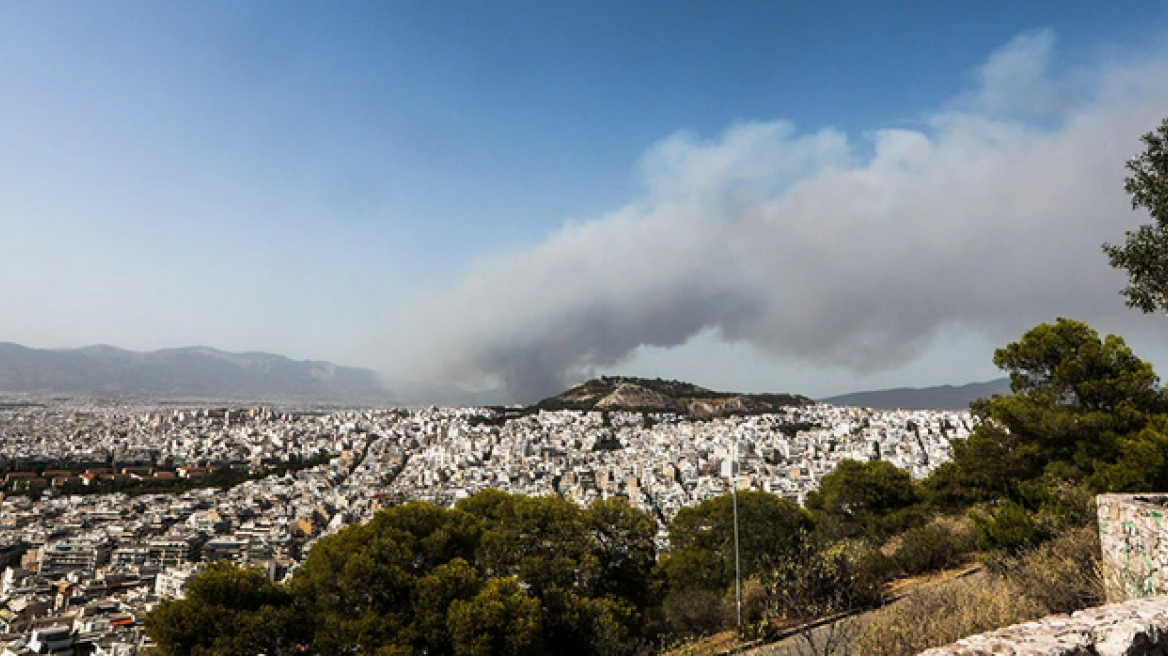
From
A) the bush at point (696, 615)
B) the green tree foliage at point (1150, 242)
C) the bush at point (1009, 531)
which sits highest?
the green tree foliage at point (1150, 242)

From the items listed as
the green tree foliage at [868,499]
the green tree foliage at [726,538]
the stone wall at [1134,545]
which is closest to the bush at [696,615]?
the green tree foliage at [726,538]

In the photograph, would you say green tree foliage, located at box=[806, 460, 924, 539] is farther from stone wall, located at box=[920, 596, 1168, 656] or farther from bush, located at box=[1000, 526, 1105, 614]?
stone wall, located at box=[920, 596, 1168, 656]

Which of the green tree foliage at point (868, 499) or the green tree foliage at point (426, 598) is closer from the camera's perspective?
the green tree foliage at point (426, 598)

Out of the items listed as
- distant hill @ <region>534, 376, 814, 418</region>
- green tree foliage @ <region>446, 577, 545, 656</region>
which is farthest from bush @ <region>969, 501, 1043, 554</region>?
distant hill @ <region>534, 376, 814, 418</region>

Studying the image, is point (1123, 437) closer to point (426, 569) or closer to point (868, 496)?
point (868, 496)

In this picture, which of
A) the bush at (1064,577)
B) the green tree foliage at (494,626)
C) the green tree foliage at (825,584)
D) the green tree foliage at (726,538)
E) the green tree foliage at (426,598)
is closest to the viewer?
the bush at (1064,577)

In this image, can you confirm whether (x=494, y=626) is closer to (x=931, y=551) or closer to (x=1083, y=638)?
(x=1083, y=638)

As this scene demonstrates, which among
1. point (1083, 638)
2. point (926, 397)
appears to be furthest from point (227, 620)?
point (926, 397)

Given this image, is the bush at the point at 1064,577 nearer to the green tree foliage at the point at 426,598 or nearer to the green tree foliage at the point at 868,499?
the green tree foliage at the point at 426,598
